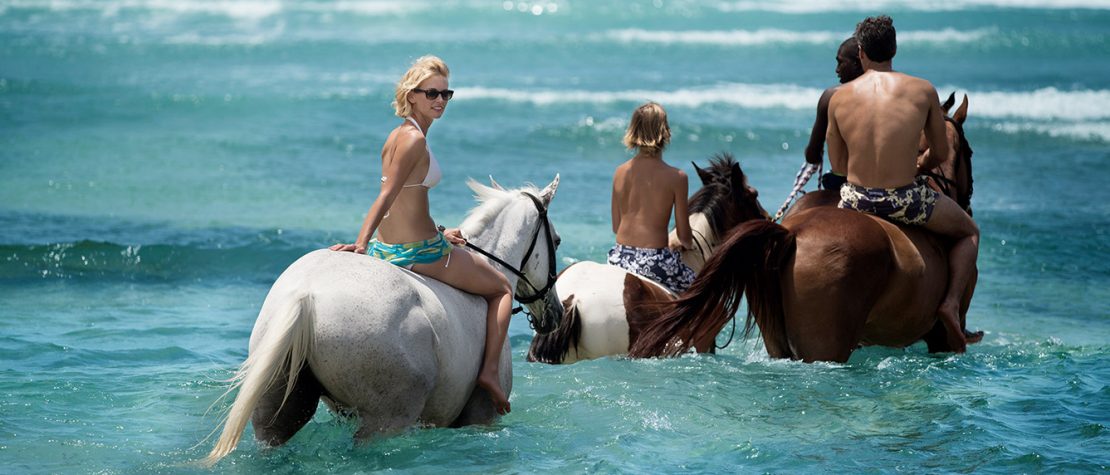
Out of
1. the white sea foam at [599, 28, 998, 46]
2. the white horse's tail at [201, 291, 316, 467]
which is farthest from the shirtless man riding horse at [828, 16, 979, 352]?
the white sea foam at [599, 28, 998, 46]

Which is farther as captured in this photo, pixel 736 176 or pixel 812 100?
pixel 812 100

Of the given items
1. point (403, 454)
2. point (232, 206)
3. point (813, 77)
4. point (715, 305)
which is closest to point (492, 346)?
point (403, 454)

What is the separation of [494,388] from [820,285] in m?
1.92

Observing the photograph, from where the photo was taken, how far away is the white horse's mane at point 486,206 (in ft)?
18.2

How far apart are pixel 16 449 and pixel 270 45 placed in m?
25.5

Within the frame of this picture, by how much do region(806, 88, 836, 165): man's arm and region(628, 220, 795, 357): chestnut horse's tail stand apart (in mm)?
1096

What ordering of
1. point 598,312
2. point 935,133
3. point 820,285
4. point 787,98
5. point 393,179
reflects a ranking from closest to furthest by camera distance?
point 393,179
point 820,285
point 935,133
point 598,312
point 787,98

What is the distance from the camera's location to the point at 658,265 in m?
7.37

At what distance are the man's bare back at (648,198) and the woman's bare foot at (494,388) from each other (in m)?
2.29

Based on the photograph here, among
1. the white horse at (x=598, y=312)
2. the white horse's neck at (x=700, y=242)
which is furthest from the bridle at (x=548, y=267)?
the white horse's neck at (x=700, y=242)

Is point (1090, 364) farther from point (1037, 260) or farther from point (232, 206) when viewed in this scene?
point (232, 206)

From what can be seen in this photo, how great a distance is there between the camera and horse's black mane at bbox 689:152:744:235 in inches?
303

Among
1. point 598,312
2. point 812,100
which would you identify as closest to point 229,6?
point 812,100

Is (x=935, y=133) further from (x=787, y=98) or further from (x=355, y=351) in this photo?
(x=787, y=98)
